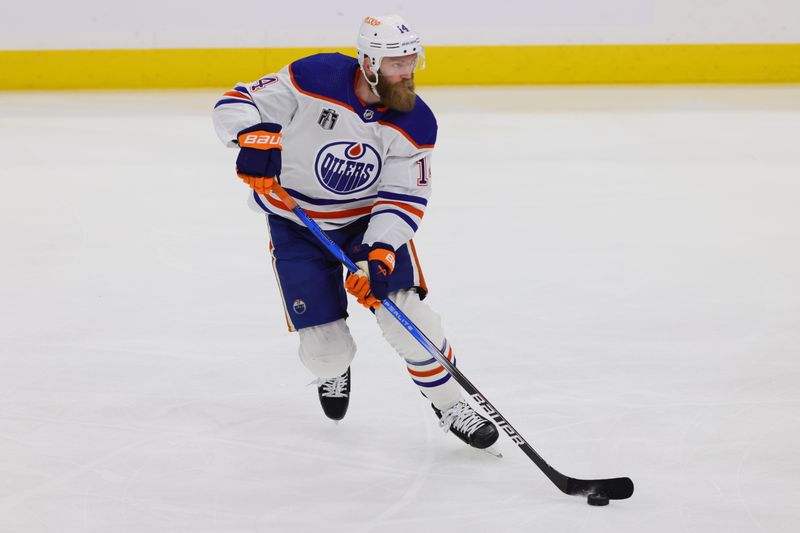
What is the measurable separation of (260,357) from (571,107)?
5026mm

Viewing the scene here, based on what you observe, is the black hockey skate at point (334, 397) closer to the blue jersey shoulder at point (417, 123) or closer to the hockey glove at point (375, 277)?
the hockey glove at point (375, 277)

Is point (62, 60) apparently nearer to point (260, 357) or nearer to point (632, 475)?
point (260, 357)

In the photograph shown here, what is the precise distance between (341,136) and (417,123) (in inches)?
7.0

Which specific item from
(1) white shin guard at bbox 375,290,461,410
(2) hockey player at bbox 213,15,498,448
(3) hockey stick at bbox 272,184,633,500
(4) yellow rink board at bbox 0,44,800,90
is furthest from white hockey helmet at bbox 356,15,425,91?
(4) yellow rink board at bbox 0,44,800,90

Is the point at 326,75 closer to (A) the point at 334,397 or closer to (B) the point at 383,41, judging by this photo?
(B) the point at 383,41

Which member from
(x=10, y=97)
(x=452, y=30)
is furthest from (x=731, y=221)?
(x=10, y=97)

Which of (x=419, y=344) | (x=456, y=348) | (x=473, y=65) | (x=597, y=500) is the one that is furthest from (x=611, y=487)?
(x=473, y=65)

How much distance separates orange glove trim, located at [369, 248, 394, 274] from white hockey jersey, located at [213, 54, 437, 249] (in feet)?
0.13

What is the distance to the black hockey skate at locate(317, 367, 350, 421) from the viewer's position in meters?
2.64

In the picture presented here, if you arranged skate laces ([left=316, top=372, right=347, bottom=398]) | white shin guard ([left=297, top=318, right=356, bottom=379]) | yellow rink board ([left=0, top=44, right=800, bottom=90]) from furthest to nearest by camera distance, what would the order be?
yellow rink board ([left=0, top=44, right=800, bottom=90]) → skate laces ([left=316, top=372, right=347, bottom=398]) → white shin guard ([left=297, top=318, right=356, bottom=379])

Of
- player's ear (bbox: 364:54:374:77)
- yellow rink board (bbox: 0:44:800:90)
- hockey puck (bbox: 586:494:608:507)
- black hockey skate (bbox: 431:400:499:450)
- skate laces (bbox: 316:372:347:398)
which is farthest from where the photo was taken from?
yellow rink board (bbox: 0:44:800:90)

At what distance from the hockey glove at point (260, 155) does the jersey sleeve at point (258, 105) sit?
0.08 m

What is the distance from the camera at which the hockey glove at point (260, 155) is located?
230cm

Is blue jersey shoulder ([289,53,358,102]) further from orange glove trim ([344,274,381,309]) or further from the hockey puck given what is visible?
the hockey puck
